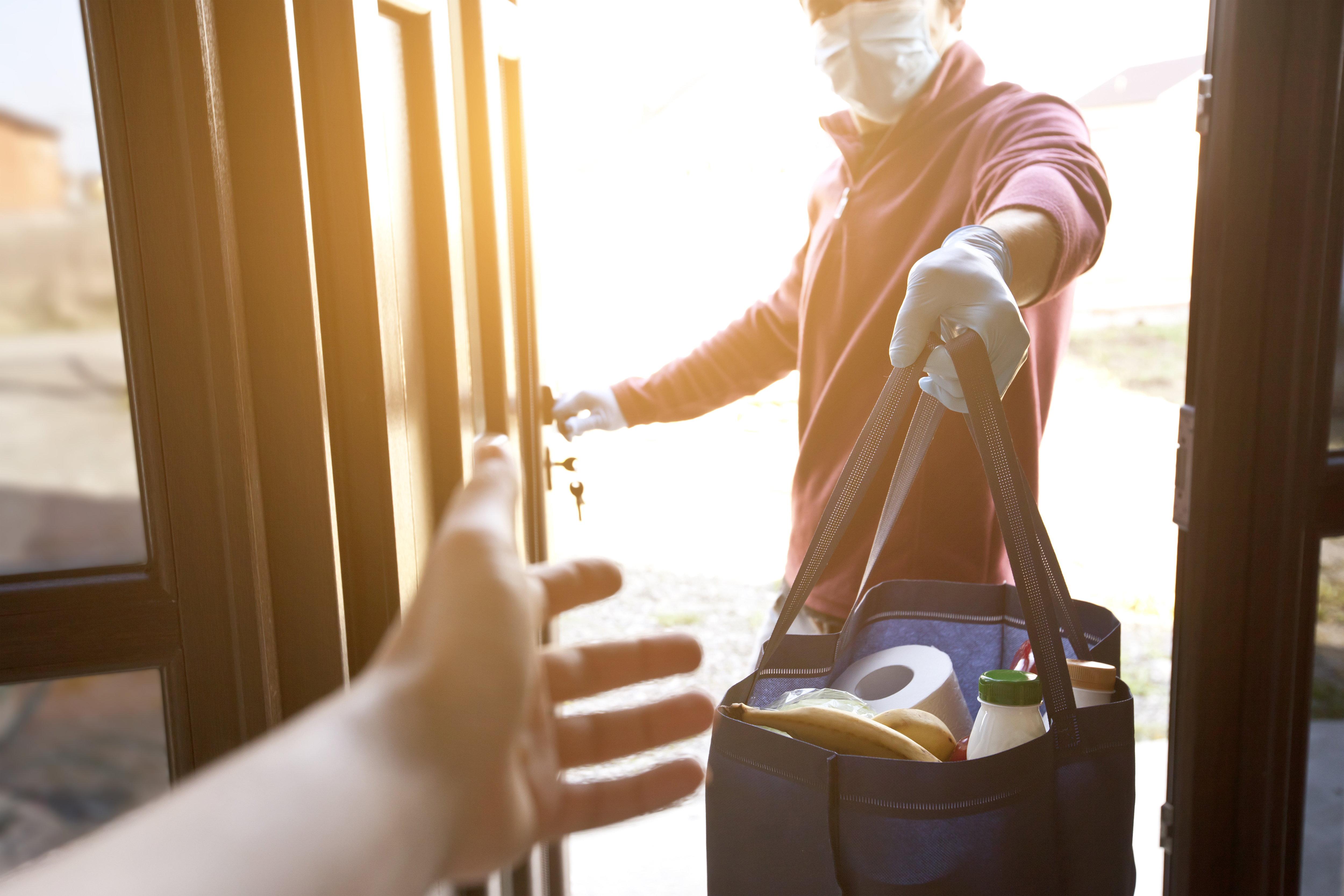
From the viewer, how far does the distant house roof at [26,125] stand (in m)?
0.58

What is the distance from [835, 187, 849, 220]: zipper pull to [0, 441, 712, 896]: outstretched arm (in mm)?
1142

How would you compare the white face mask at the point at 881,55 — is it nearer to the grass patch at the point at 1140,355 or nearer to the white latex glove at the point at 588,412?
the white latex glove at the point at 588,412

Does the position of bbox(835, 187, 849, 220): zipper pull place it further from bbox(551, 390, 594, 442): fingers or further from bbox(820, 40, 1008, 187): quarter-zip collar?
bbox(551, 390, 594, 442): fingers

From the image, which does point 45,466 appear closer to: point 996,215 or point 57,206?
point 57,206

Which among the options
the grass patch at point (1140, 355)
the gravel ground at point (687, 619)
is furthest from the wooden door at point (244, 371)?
the grass patch at point (1140, 355)

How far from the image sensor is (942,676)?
794mm

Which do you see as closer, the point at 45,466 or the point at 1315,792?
the point at 45,466

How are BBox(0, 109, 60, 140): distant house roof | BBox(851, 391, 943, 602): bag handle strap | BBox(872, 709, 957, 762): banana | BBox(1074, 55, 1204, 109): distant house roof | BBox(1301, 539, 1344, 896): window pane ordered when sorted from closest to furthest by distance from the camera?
BBox(0, 109, 60, 140): distant house roof
BBox(872, 709, 957, 762): banana
BBox(851, 391, 943, 602): bag handle strap
BBox(1301, 539, 1344, 896): window pane
BBox(1074, 55, 1204, 109): distant house roof

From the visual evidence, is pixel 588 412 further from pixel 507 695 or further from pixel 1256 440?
pixel 507 695

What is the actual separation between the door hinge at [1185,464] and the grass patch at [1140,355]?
5564mm

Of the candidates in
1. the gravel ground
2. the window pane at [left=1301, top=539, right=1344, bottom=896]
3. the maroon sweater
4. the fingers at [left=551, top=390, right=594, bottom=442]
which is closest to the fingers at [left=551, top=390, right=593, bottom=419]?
the fingers at [left=551, top=390, right=594, bottom=442]

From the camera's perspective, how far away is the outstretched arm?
0.23 metres

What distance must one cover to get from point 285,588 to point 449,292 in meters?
0.40

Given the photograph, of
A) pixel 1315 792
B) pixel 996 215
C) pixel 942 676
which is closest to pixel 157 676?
pixel 942 676
